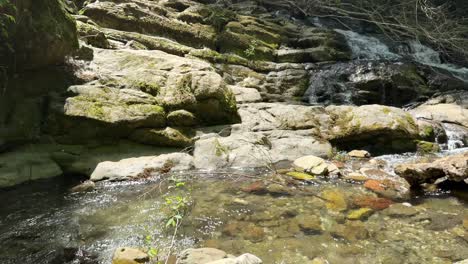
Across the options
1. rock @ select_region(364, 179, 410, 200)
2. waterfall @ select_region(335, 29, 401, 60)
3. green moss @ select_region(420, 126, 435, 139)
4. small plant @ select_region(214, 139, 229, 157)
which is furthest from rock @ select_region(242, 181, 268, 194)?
waterfall @ select_region(335, 29, 401, 60)

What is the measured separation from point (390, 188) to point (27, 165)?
655 cm

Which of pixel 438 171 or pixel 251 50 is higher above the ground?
pixel 251 50

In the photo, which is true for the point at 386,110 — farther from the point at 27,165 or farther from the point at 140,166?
the point at 27,165

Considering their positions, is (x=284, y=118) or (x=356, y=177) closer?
(x=356, y=177)

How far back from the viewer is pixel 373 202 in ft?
17.4

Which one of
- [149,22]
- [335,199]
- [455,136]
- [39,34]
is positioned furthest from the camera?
[149,22]

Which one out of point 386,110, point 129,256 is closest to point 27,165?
point 129,256

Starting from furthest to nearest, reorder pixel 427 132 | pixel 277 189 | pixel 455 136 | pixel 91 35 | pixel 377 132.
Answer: pixel 91 35 → pixel 455 136 → pixel 427 132 → pixel 377 132 → pixel 277 189

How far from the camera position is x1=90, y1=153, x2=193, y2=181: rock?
6.74 metres

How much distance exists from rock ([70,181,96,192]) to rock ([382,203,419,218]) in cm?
490

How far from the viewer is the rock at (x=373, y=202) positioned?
5.13 meters

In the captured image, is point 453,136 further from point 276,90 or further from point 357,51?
point 357,51

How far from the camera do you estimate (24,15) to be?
22.6ft

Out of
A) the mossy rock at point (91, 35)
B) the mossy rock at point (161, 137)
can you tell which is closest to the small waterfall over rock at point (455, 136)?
the mossy rock at point (161, 137)
